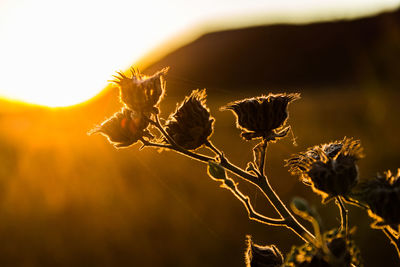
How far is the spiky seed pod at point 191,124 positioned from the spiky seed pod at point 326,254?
1213 millimetres

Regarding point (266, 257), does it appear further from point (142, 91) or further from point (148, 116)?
point (142, 91)

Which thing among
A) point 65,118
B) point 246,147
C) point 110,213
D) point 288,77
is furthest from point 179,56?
point 110,213

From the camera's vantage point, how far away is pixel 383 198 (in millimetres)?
2154

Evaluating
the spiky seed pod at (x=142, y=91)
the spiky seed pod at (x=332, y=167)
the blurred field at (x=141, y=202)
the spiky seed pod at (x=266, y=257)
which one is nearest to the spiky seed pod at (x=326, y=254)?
the spiky seed pod at (x=332, y=167)

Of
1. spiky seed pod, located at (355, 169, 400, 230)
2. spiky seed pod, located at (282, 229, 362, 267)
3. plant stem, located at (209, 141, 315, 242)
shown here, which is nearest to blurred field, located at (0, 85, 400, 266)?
plant stem, located at (209, 141, 315, 242)

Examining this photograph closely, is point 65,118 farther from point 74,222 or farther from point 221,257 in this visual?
point 221,257

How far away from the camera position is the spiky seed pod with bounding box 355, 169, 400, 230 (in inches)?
84.0

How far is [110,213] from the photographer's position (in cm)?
1594

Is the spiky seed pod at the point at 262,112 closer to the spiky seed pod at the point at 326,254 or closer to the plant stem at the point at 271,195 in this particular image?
the plant stem at the point at 271,195

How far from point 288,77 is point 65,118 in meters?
41.5

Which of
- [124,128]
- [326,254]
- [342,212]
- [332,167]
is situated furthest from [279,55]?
[326,254]

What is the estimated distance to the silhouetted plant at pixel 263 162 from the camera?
2.09 metres

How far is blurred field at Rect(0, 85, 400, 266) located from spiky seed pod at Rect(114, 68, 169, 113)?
752 cm

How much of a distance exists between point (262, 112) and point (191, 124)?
1.65ft
